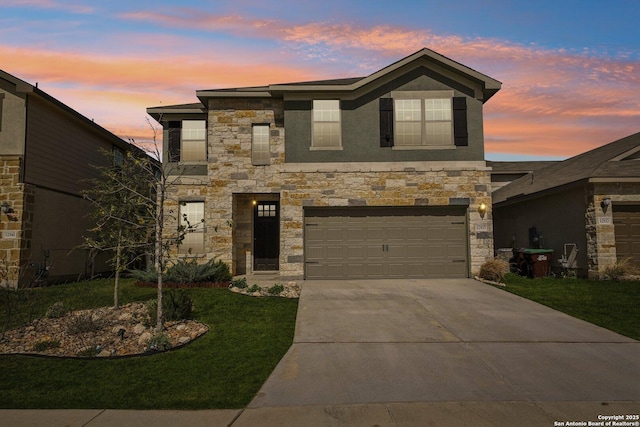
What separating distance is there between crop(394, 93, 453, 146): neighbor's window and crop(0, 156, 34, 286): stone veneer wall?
12556 millimetres

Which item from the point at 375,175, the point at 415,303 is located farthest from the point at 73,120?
the point at 415,303

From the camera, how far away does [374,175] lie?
15.0 meters

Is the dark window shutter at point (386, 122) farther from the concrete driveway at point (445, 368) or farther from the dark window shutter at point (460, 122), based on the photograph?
the concrete driveway at point (445, 368)

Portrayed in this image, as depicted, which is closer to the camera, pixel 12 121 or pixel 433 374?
pixel 433 374

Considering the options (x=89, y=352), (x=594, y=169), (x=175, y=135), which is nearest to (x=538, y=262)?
(x=594, y=169)

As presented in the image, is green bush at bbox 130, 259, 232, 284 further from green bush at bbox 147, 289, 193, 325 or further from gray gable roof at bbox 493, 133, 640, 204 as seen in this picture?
gray gable roof at bbox 493, 133, 640, 204

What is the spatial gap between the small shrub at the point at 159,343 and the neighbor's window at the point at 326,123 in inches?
365

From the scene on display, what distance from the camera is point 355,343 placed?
7.84 m

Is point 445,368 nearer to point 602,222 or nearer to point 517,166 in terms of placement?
point 602,222

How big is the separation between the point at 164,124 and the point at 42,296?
7660mm

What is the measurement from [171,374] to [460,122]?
12512 mm

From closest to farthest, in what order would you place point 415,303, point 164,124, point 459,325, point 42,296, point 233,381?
point 233,381
point 459,325
point 415,303
point 42,296
point 164,124

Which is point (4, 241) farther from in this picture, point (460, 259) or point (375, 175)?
point (460, 259)

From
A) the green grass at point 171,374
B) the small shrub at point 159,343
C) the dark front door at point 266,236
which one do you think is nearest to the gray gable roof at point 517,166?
the dark front door at point 266,236
